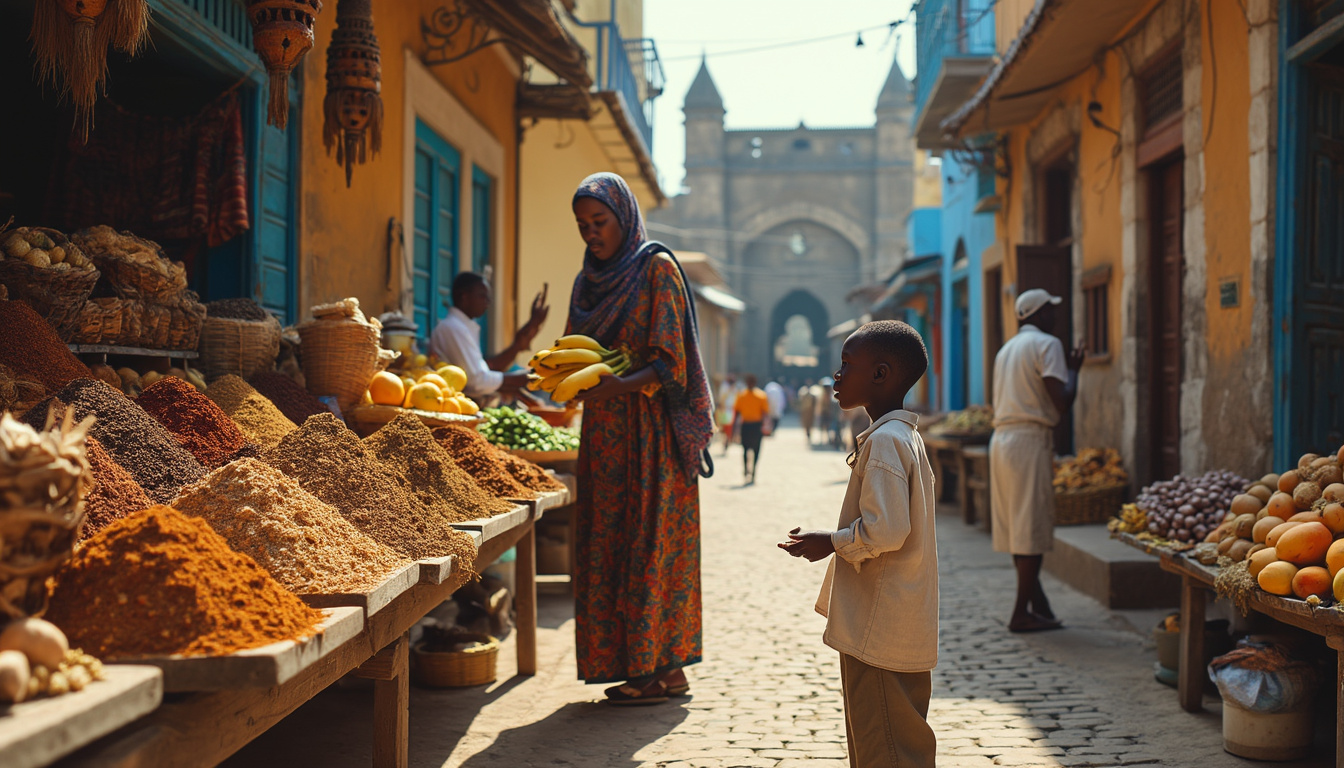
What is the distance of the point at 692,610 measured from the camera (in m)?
4.40

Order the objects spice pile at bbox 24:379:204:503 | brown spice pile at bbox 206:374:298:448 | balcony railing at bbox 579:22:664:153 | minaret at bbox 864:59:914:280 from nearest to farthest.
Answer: spice pile at bbox 24:379:204:503 < brown spice pile at bbox 206:374:298:448 < balcony railing at bbox 579:22:664:153 < minaret at bbox 864:59:914:280

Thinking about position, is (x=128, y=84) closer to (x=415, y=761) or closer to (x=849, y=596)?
(x=415, y=761)

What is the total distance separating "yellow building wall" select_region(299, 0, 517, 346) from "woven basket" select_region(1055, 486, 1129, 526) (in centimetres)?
497

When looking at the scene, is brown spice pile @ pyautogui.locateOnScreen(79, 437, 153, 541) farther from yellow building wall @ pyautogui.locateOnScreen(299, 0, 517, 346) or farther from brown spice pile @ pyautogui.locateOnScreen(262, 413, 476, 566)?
yellow building wall @ pyautogui.locateOnScreen(299, 0, 517, 346)

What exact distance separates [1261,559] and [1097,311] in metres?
5.63

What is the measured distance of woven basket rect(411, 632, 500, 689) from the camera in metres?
4.64

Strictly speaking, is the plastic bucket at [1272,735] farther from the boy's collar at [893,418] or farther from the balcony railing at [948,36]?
the balcony railing at [948,36]

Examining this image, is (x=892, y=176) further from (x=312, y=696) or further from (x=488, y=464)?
(x=312, y=696)

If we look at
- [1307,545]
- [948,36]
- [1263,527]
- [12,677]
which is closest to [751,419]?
[948,36]

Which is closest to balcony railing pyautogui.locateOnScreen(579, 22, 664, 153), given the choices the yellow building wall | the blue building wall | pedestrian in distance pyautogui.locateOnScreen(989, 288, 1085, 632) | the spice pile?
the yellow building wall

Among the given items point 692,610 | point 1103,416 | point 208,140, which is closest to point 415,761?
point 692,610

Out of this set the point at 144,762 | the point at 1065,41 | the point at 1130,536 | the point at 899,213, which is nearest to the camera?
the point at 144,762

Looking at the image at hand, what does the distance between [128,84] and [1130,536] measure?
16.6 feet

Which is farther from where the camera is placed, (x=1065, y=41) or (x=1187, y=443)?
(x=1065, y=41)
